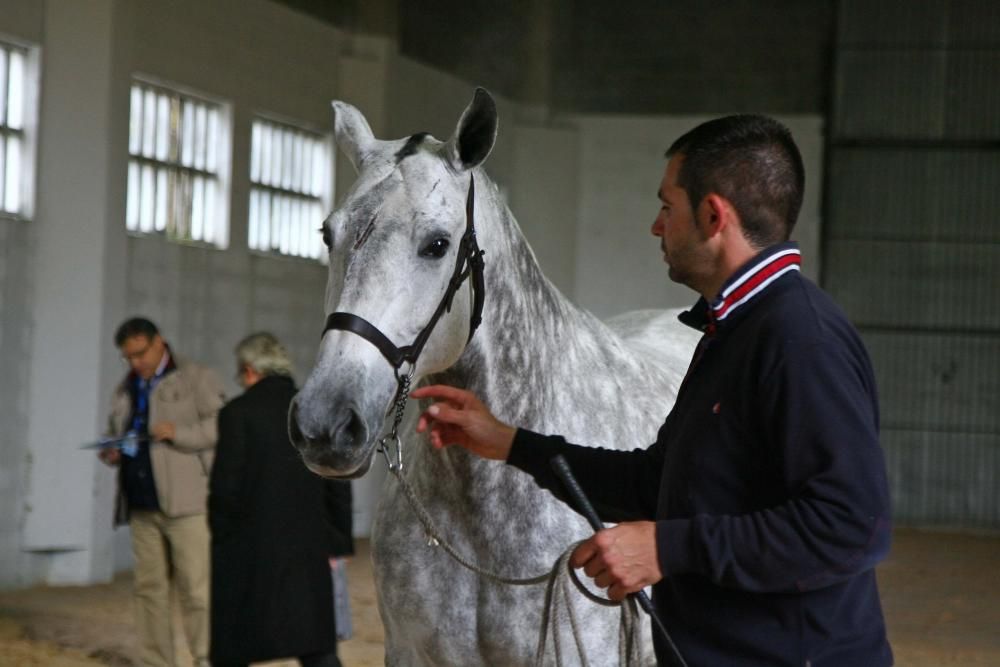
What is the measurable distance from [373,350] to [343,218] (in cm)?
30

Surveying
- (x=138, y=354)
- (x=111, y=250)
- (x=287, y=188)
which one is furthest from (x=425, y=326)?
(x=287, y=188)

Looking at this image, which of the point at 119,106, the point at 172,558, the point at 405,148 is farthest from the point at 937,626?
the point at 405,148

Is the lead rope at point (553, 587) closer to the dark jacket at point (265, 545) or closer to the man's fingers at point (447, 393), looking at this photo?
the man's fingers at point (447, 393)

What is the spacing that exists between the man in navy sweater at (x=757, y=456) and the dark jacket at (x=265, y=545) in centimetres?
326

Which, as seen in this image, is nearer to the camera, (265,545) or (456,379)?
(456,379)

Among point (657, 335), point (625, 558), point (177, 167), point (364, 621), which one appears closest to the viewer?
point (625, 558)

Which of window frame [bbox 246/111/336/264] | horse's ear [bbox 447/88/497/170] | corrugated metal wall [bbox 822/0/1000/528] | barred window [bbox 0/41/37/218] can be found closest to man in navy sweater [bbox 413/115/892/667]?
horse's ear [bbox 447/88/497/170]

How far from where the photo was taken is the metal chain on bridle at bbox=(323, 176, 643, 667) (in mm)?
2211

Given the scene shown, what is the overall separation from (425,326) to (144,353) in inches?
162

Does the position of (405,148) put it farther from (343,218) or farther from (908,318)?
(908,318)

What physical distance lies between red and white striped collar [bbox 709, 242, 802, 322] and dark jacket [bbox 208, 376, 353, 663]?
350cm

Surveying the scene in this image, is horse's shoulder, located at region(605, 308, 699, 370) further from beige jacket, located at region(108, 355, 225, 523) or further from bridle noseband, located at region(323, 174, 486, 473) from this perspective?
beige jacket, located at region(108, 355, 225, 523)

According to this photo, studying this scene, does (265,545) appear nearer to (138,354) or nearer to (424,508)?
(138,354)

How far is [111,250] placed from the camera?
973 centimetres
